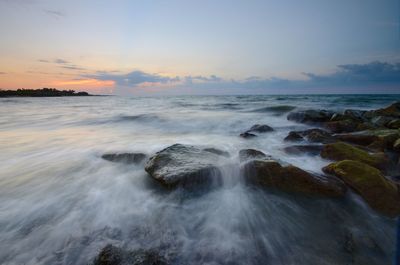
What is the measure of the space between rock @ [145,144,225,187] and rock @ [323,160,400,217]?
78.5 inches

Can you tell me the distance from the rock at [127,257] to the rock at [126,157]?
2.80 m

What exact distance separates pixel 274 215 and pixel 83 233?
2328mm

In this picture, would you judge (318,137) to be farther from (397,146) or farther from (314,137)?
(397,146)

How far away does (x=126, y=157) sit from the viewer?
5.38 meters

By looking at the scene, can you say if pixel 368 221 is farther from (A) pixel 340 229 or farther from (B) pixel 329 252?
(B) pixel 329 252

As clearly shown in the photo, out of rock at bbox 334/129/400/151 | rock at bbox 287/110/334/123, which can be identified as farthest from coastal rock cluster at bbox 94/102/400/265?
rock at bbox 287/110/334/123

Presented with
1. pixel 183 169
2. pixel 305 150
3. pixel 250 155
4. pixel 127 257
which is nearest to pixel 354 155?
pixel 305 150

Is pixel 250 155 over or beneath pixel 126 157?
over

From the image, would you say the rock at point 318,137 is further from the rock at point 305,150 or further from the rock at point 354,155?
the rock at point 354,155

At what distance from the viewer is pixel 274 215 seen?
331cm

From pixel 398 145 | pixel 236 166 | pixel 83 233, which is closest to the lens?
pixel 83 233

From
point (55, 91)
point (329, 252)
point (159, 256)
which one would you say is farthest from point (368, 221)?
point (55, 91)

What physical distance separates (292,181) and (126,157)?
335 cm

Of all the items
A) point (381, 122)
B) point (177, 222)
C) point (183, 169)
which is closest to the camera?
point (177, 222)
